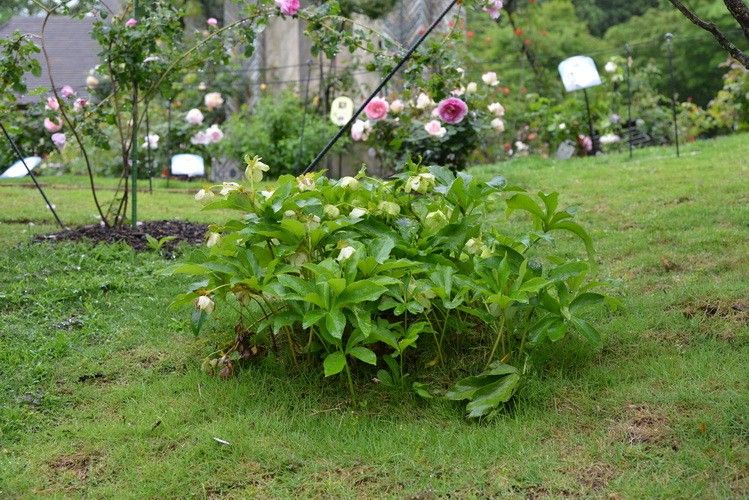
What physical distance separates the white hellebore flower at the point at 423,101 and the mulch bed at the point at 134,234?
2.64 metres

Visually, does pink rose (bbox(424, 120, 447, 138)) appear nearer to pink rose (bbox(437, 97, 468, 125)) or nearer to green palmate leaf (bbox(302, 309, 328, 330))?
pink rose (bbox(437, 97, 468, 125))

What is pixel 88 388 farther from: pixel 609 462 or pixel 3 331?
pixel 609 462

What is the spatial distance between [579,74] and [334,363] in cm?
657

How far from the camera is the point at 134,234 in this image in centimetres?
543

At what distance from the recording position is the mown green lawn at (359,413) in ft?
9.05

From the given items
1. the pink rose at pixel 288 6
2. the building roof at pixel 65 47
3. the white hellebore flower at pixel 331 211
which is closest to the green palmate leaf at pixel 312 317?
the white hellebore flower at pixel 331 211

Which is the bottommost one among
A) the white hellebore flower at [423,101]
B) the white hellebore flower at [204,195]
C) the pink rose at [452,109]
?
the white hellebore flower at [204,195]

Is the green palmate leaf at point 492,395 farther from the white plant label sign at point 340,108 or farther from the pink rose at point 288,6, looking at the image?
the white plant label sign at point 340,108

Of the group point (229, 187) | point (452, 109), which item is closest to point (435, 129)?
point (452, 109)

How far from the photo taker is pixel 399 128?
26.7 feet

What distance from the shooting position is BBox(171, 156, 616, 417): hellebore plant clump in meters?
3.12

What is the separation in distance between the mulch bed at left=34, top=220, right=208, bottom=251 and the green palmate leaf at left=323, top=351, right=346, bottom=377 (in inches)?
93.9

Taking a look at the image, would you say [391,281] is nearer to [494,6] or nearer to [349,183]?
[349,183]

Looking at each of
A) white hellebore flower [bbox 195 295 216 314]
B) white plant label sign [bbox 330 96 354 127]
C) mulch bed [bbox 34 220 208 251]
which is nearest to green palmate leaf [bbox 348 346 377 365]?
white hellebore flower [bbox 195 295 216 314]
